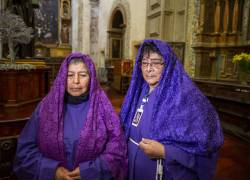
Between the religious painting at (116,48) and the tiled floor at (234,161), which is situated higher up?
the religious painting at (116,48)

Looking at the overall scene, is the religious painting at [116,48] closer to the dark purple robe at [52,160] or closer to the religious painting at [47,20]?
the religious painting at [47,20]

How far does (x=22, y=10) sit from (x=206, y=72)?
5.10 m

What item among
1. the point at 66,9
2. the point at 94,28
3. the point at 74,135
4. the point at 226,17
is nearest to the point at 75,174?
the point at 74,135

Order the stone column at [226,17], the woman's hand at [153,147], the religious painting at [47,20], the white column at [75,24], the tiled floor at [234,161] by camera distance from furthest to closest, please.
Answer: the white column at [75,24]
the religious painting at [47,20]
the stone column at [226,17]
the tiled floor at [234,161]
the woman's hand at [153,147]

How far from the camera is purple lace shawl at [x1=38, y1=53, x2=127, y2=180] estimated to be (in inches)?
60.7

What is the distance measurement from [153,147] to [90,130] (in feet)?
1.28

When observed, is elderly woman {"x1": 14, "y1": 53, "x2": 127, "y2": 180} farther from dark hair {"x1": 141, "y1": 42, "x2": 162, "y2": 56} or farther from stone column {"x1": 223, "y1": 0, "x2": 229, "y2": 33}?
stone column {"x1": 223, "y1": 0, "x2": 229, "y2": 33}

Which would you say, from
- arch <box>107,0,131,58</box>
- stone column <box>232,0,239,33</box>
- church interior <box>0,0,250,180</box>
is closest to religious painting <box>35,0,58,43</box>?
church interior <box>0,0,250,180</box>

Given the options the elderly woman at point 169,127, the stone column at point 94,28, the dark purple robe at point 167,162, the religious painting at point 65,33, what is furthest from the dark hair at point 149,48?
the religious painting at point 65,33

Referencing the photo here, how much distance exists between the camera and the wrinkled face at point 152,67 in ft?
5.42

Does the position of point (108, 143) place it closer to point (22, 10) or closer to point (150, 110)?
point (150, 110)

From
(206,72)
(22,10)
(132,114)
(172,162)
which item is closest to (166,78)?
(132,114)

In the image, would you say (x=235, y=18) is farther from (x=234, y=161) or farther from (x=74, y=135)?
(x=74, y=135)

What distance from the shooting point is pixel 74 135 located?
157cm
